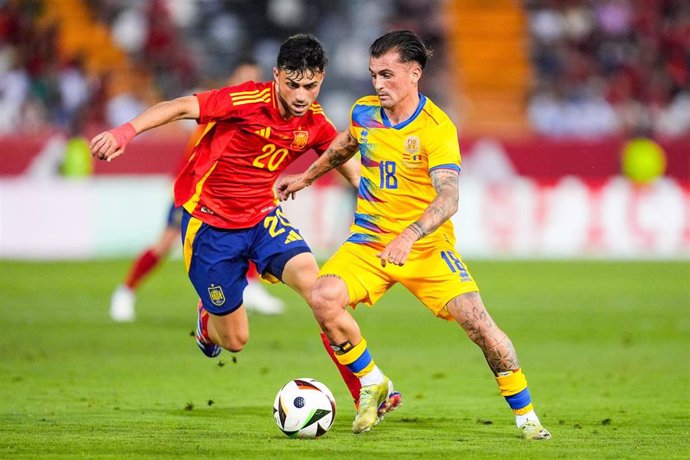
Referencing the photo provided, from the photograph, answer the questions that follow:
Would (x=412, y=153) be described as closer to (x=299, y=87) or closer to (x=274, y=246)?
Answer: (x=299, y=87)

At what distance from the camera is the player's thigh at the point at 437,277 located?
278 inches

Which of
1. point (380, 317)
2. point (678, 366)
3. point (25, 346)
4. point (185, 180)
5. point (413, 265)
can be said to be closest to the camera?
point (413, 265)

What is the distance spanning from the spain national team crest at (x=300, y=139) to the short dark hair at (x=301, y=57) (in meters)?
0.57

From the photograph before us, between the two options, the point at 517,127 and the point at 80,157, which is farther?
the point at 517,127

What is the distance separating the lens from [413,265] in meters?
7.17

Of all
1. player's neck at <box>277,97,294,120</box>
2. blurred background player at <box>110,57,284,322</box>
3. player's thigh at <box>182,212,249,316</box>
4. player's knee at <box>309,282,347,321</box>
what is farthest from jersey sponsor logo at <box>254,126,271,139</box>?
blurred background player at <box>110,57,284,322</box>

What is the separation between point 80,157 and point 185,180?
13024 millimetres

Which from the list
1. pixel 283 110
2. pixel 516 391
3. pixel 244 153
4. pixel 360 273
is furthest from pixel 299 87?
pixel 516 391

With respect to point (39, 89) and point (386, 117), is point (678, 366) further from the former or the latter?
point (39, 89)

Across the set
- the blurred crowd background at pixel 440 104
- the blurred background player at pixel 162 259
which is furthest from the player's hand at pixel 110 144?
the blurred crowd background at pixel 440 104

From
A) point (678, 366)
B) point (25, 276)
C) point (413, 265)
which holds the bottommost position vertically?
point (25, 276)

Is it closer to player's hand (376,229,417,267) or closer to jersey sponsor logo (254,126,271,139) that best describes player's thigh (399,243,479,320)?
player's hand (376,229,417,267)

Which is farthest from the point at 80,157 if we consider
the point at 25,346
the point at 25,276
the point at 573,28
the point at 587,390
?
the point at 587,390

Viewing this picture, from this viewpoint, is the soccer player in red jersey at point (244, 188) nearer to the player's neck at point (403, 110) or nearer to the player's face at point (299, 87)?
the player's face at point (299, 87)
